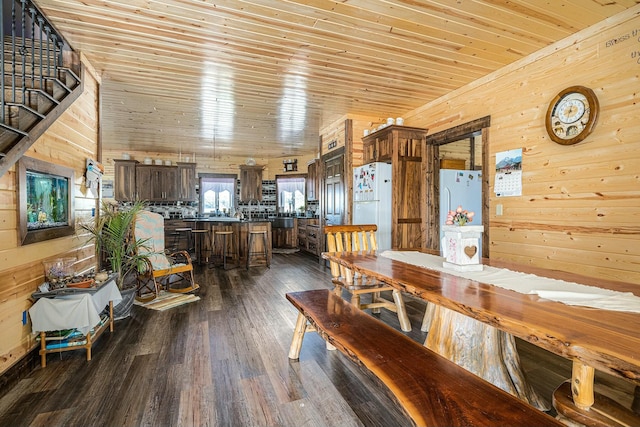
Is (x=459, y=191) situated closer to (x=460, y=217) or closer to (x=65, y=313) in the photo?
(x=460, y=217)

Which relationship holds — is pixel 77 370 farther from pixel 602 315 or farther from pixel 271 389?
pixel 602 315

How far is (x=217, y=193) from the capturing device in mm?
8977

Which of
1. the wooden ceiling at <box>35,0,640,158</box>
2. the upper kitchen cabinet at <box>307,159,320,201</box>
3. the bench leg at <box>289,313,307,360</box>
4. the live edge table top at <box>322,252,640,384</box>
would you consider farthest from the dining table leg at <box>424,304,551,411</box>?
the upper kitchen cabinet at <box>307,159,320,201</box>

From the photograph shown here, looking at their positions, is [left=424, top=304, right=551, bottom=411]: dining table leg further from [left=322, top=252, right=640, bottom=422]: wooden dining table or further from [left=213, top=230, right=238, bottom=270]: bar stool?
[left=213, top=230, right=238, bottom=270]: bar stool

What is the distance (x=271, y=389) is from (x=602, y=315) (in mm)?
1797

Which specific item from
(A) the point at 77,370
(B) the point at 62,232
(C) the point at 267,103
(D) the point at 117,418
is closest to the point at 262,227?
(C) the point at 267,103

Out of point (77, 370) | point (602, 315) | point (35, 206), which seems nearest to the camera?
point (602, 315)

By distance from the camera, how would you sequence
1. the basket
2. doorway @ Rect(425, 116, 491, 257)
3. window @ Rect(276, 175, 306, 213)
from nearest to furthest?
the basket
doorway @ Rect(425, 116, 491, 257)
window @ Rect(276, 175, 306, 213)

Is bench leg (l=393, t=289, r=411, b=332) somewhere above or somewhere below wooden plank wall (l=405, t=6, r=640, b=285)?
A: below

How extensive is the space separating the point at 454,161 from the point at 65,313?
204 inches

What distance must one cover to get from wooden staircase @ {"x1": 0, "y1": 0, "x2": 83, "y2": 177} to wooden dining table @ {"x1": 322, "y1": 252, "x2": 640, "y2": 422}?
2518 millimetres

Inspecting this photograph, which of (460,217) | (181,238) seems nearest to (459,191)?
(460,217)

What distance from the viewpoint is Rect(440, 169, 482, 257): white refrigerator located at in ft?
15.0

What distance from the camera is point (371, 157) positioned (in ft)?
16.7
